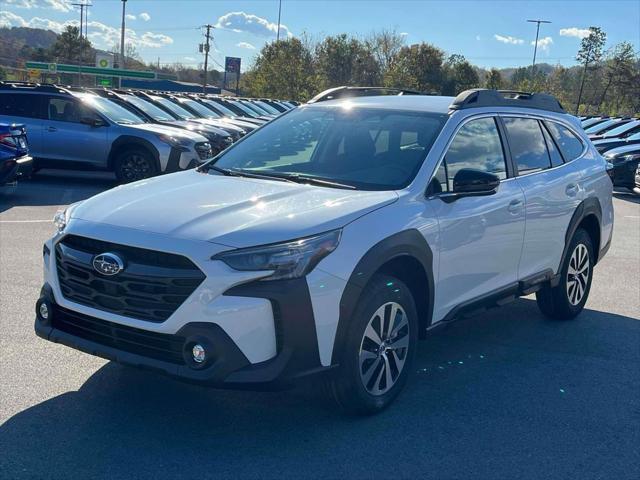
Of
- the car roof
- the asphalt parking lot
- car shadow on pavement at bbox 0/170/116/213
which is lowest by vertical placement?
car shadow on pavement at bbox 0/170/116/213

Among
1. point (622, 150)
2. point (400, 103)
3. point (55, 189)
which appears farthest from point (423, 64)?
point (400, 103)

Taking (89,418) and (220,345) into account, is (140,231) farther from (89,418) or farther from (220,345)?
(89,418)

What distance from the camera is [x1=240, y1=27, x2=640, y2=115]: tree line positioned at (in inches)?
2282

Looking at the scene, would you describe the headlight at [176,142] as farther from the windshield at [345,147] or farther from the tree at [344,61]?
the tree at [344,61]

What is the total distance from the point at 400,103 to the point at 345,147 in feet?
2.21

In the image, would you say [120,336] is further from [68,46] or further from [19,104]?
[68,46]

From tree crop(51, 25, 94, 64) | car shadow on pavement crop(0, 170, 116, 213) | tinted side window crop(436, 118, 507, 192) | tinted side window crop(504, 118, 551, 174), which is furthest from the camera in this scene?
tree crop(51, 25, 94, 64)

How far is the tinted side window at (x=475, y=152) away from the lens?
4801 millimetres

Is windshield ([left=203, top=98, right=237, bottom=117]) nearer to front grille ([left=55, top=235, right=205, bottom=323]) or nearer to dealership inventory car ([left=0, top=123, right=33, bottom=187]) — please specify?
dealership inventory car ([left=0, top=123, right=33, bottom=187])

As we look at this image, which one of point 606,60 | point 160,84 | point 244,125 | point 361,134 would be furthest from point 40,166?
point 160,84

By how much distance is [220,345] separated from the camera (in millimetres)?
3494

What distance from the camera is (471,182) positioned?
458 cm

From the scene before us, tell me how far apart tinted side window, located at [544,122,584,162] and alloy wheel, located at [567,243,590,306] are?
0.79m

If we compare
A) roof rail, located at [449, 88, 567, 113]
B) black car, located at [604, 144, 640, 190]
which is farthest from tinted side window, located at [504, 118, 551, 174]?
black car, located at [604, 144, 640, 190]
